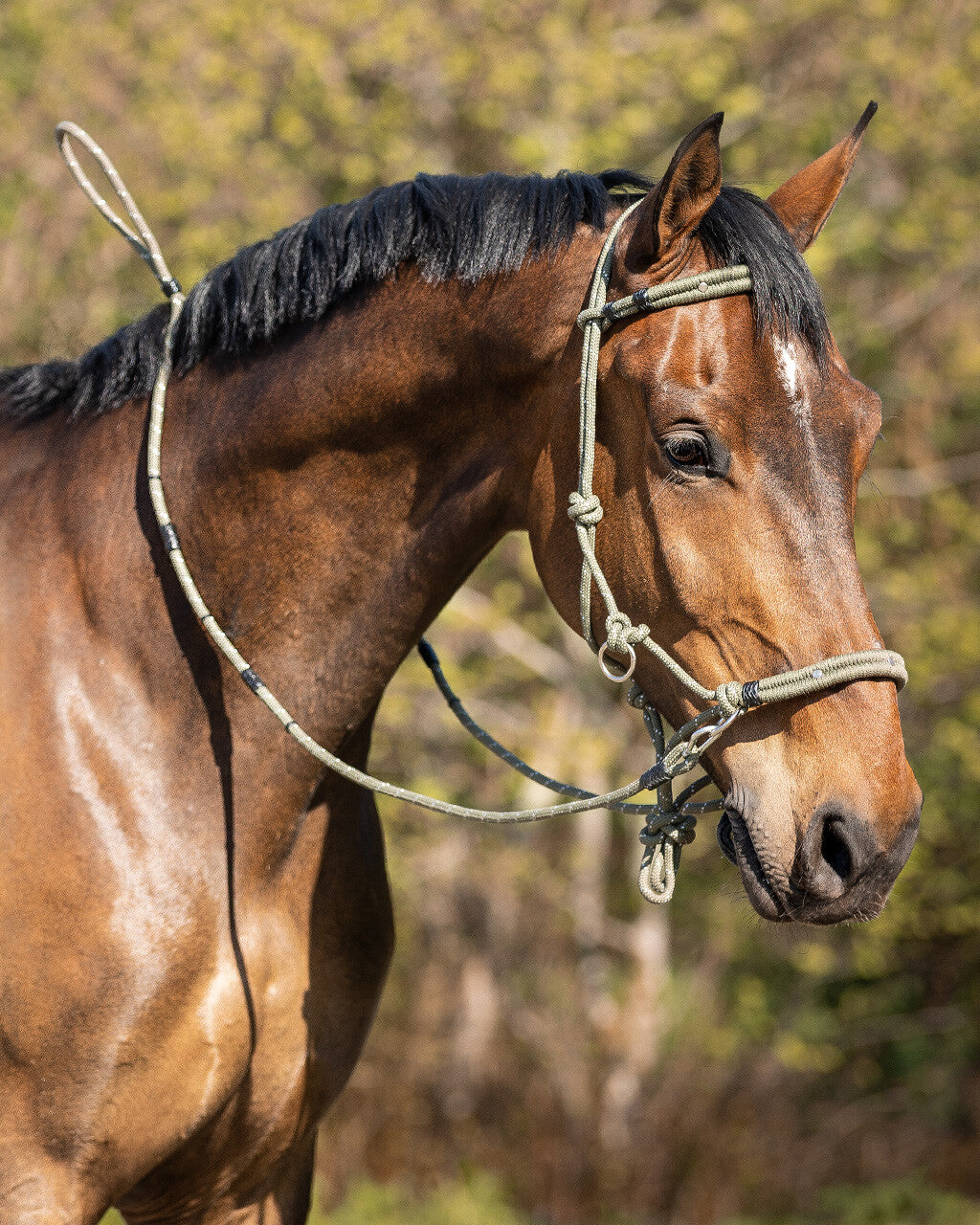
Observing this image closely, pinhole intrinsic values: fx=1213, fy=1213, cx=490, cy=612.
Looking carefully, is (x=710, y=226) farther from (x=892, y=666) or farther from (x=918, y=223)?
(x=918, y=223)

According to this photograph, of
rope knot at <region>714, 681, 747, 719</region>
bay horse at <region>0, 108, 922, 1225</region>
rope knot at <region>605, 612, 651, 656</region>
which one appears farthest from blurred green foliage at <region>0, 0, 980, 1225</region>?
rope knot at <region>714, 681, 747, 719</region>

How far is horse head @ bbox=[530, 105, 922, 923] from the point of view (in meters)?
1.80

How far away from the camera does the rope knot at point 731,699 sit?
6.07 ft

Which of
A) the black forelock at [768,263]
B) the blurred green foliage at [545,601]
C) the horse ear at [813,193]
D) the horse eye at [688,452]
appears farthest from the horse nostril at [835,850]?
the blurred green foliage at [545,601]

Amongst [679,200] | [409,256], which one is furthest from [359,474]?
[679,200]

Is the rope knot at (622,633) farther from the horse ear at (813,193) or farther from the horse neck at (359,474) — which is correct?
the horse ear at (813,193)

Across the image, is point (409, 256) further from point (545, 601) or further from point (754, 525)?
point (545, 601)

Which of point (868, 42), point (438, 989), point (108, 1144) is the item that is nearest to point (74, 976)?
point (108, 1144)

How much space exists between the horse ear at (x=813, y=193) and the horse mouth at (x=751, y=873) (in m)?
1.09

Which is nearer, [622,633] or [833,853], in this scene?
[833,853]

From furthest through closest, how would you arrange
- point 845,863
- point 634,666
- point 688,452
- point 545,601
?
point 545,601 < point 634,666 < point 688,452 < point 845,863

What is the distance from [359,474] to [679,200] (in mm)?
738

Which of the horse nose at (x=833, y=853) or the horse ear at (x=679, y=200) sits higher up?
the horse ear at (x=679, y=200)

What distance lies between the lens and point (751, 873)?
1.86m
